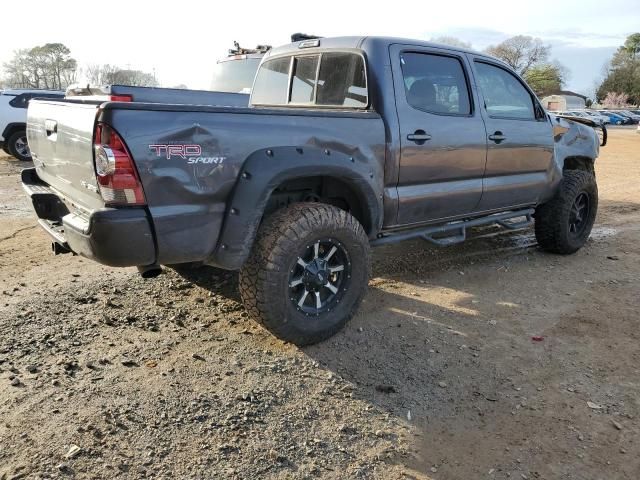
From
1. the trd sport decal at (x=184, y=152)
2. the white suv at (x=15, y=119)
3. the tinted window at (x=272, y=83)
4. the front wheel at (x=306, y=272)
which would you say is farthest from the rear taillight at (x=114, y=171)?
the white suv at (x=15, y=119)

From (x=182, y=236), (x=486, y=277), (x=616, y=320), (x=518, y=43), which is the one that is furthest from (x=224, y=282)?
(x=518, y=43)

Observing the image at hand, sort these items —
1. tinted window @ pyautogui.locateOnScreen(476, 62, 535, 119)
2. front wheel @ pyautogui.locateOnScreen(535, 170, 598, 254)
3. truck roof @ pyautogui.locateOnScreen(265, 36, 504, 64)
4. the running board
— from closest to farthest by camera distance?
truck roof @ pyautogui.locateOnScreen(265, 36, 504, 64)
the running board
tinted window @ pyautogui.locateOnScreen(476, 62, 535, 119)
front wheel @ pyautogui.locateOnScreen(535, 170, 598, 254)

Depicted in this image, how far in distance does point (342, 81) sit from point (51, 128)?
2.06 m

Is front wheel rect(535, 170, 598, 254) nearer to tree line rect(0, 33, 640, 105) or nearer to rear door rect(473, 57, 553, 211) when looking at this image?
rear door rect(473, 57, 553, 211)

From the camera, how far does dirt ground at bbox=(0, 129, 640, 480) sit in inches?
101

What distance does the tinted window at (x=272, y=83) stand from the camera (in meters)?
4.81

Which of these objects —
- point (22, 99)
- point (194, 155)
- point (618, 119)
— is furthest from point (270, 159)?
point (618, 119)

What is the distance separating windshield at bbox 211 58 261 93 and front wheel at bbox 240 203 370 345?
5.25 m

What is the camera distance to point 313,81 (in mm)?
4488

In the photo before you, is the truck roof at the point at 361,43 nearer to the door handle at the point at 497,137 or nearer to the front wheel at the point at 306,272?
the door handle at the point at 497,137

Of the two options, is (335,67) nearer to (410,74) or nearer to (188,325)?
(410,74)

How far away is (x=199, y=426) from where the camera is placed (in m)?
2.74

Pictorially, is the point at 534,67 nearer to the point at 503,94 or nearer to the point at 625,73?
the point at 625,73

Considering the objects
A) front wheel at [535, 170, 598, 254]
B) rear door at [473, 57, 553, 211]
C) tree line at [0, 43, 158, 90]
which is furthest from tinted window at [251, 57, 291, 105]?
tree line at [0, 43, 158, 90]
